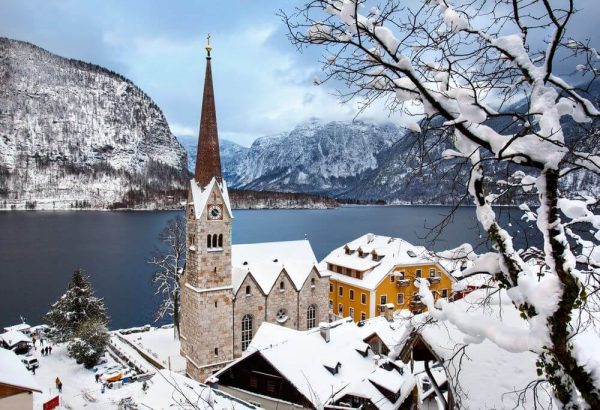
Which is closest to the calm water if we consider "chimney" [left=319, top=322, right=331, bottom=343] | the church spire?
"chimney" [left=319, top=322, right=331, bottom=343]

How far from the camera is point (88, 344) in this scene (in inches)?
1256

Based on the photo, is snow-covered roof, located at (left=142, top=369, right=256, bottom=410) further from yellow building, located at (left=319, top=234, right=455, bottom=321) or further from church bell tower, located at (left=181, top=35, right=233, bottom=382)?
yellow building, located at (left=319, top=234, right=455, bottom=321)

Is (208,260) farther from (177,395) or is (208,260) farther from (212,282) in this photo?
(177,395)

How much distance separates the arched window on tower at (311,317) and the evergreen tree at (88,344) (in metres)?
15.7

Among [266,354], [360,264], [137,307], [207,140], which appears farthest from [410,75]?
[137,307]

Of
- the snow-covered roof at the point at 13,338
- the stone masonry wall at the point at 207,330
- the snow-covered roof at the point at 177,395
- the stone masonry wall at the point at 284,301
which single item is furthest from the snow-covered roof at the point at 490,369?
the snow-covered roof at the point at 13,338

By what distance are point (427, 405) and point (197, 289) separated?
18770 mm

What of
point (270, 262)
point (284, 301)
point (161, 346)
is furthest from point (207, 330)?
point (270, 262)

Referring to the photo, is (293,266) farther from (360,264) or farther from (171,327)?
(171,327)

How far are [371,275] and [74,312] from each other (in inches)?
993

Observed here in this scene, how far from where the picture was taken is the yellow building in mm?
38250

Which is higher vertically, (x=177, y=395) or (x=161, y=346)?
(x=177, y=395)

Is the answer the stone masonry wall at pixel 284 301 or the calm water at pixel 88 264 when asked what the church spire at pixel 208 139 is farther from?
the calm water at pixel 88 264

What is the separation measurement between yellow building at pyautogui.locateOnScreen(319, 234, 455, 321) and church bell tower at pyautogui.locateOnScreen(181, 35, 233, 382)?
33.6 feet
